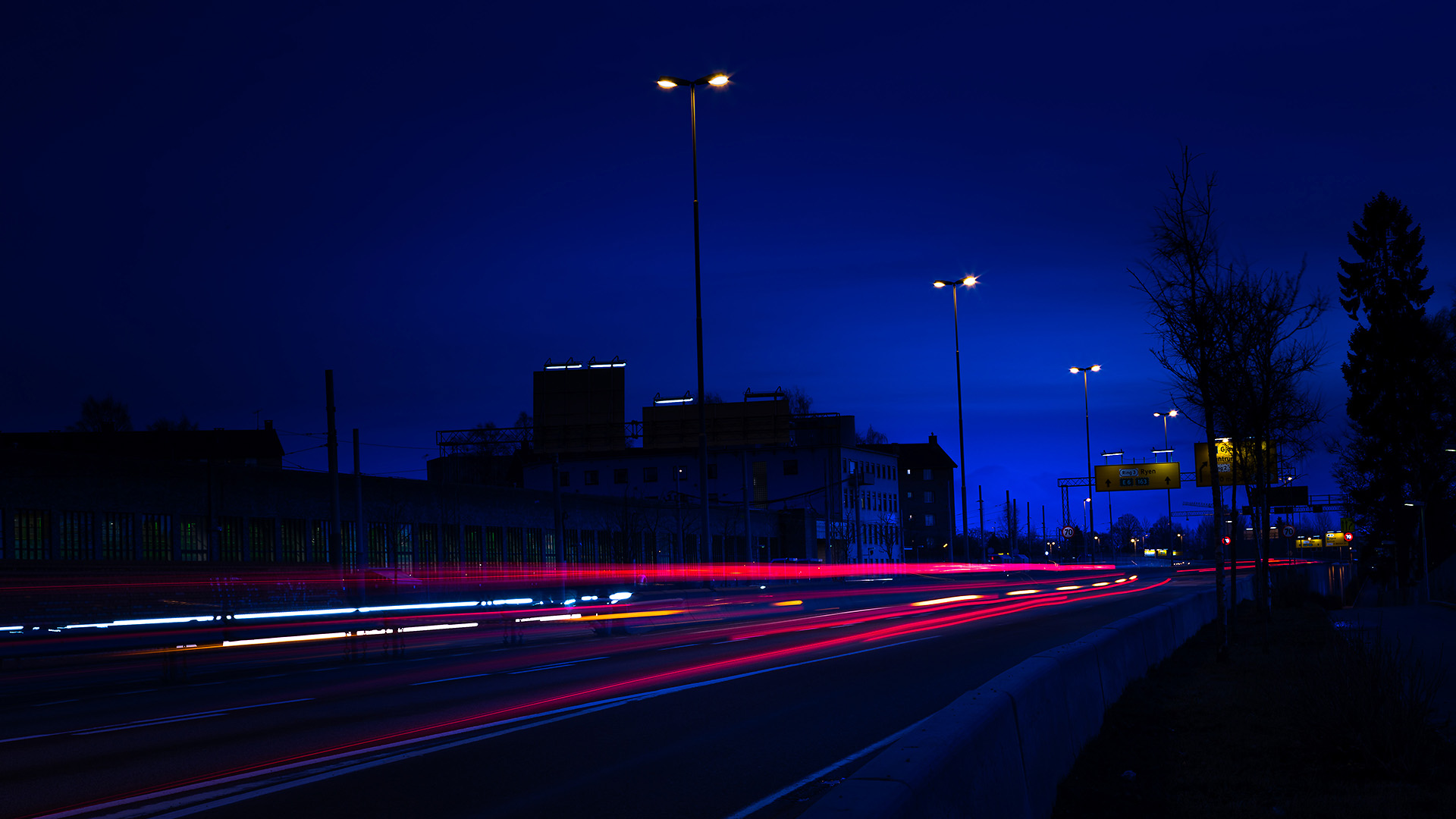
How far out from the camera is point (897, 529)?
124 m

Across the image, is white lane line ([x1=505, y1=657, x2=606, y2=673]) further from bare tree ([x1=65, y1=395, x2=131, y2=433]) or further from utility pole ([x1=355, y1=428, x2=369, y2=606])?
bare tree ([x1=65, y1=395, x2=131, y2=433])

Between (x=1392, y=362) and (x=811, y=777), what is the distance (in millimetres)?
62461

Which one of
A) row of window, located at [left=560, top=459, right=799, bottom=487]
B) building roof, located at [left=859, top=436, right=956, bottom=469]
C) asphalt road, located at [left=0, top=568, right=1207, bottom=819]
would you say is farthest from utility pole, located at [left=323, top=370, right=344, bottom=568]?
building roof, located at [left=859, top=436, right=956, bottom=469]

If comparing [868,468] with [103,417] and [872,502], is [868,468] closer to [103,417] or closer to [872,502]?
[872,502]

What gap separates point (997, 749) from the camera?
6.30 m

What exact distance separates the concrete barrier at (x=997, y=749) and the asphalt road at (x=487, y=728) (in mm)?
1654

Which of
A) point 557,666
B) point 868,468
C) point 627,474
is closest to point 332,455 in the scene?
point 557,666

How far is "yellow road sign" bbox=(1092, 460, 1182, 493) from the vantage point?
69.2 meters

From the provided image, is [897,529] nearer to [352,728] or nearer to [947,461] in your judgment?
[947,461]

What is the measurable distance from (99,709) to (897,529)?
112590mm

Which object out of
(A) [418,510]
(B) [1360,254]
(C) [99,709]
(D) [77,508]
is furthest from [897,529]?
(C) [99,709]

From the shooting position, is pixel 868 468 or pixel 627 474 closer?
pixel 627 474

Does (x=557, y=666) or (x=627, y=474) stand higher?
(x=627, y=474)

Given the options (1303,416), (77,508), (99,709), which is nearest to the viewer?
(99,709)
